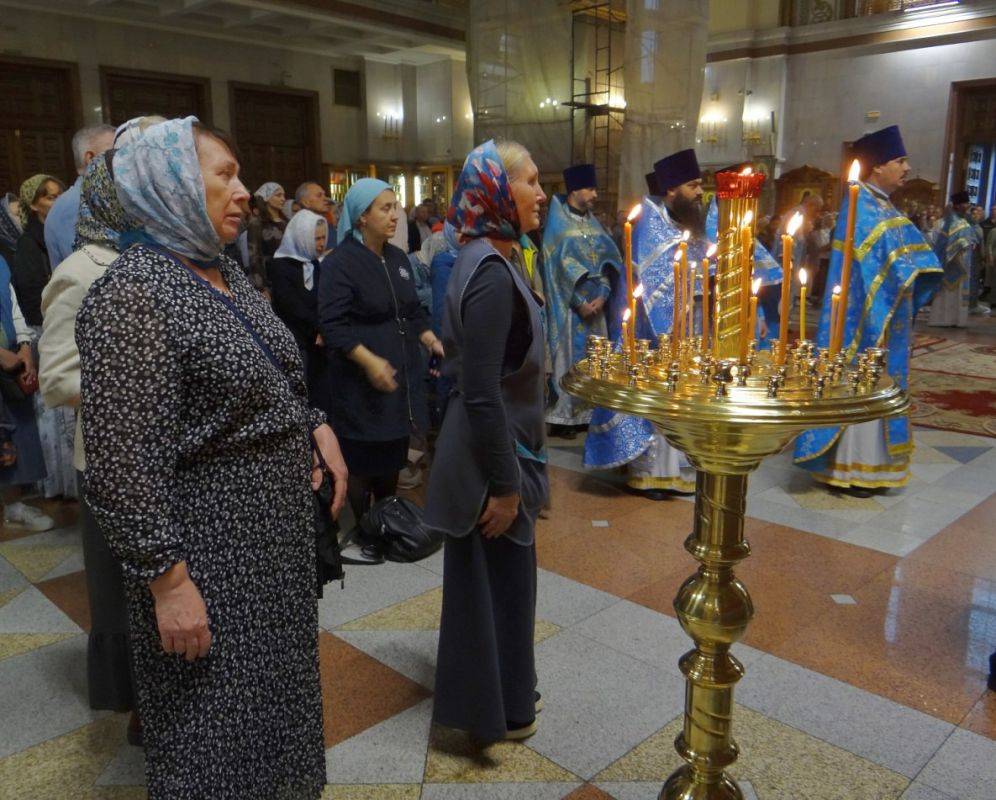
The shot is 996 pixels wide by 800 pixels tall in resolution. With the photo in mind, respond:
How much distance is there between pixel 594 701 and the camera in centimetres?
255

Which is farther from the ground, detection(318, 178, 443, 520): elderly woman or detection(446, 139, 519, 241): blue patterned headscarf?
detection(446, 139, 519, 241): blue patterned headscarf

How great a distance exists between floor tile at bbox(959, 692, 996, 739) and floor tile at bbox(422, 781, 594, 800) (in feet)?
3.96

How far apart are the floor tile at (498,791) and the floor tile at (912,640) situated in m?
1.06

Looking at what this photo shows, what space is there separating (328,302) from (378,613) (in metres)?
1.29

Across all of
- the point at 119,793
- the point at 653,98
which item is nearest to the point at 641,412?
the point at 119,793

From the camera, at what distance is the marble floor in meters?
2.21

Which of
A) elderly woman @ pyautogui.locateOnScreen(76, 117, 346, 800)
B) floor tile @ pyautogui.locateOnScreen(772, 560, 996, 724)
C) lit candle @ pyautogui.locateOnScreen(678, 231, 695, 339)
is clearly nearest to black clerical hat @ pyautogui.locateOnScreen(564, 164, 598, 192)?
floor tile @ pyautogui.locateOnScreen(772, 560, 996, 724)

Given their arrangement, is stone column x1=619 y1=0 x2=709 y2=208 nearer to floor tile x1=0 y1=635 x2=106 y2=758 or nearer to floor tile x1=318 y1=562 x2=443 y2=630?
floor tile x1=318 y1=562 x2=443 y2=630

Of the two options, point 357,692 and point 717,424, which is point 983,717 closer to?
point 717,424

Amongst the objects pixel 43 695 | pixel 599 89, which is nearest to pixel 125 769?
pixel 43 695

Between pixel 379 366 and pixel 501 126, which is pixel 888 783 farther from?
pixel 501 126

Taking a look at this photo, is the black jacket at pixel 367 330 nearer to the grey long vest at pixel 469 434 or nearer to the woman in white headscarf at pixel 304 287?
the woman in white headscarf at pixel 304 287

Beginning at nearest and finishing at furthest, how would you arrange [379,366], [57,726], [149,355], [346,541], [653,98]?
[149,355], [57,726], [379,366], [346,541], [653,98]

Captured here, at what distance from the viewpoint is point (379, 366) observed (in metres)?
3.43
